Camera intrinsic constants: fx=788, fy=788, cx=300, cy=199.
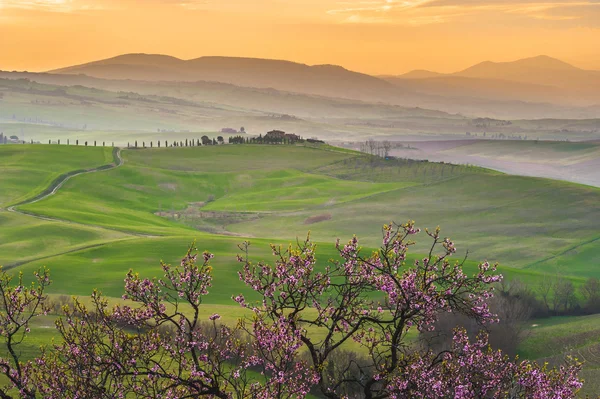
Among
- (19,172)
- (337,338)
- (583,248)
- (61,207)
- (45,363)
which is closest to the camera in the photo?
(45,363)

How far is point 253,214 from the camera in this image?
141 meters

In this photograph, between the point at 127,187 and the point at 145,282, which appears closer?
the point at 145,282

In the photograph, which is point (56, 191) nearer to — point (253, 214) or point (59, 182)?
point (59, 182)

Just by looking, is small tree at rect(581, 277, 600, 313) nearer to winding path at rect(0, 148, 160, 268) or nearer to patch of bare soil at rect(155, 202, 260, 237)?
winding path at rect(0, 148, 160, 268)

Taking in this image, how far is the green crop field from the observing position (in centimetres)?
8038

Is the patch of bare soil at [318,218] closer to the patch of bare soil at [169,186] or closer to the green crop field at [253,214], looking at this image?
the green crop field at [253,214]

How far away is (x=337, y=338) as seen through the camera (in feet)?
177

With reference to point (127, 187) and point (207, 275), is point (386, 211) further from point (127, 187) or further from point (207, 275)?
point (207, 275)

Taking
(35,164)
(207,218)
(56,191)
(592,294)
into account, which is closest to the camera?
(592,294)

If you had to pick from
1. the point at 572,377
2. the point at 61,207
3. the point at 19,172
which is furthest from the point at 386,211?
the point at 572,377

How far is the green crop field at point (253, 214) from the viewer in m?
80.4

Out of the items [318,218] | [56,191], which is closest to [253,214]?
[318,218]

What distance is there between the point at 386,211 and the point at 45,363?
11892 centimetres

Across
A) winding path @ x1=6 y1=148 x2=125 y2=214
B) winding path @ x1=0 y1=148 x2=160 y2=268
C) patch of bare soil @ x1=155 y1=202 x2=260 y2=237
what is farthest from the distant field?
patch of bare soil @ x1=155 y1=202 x2=260 y2=237
